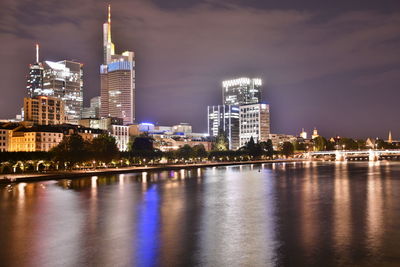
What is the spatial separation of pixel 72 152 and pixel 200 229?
224 ft

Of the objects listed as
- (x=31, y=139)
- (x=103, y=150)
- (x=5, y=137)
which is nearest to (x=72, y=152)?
(x=103, y=150)

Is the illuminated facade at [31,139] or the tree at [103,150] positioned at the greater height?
the illuminated facade at [31,139]

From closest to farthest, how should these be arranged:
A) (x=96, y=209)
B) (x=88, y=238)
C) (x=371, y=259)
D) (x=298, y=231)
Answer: (x=371, y=259), (x=88, y=238), (x=298, y=231), (x=96, y=209)

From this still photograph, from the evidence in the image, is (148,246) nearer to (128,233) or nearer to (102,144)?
(128,233)

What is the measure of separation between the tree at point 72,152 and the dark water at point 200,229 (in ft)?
132

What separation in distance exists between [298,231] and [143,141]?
12735cm

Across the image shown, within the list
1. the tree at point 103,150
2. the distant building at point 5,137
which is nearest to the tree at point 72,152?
the tree at point 103,150

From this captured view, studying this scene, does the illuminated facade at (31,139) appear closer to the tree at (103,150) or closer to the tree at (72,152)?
the tree at (103,150)

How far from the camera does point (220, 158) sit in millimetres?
163250

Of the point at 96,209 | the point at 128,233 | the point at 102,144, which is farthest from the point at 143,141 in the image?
the point at 128,233

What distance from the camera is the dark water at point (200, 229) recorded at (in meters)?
21.2

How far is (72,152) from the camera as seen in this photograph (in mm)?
91250

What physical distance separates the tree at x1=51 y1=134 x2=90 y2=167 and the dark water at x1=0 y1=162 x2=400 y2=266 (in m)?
40.3

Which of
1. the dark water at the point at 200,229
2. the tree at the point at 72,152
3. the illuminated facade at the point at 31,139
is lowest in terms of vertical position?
the dark water at the point at 200,229
